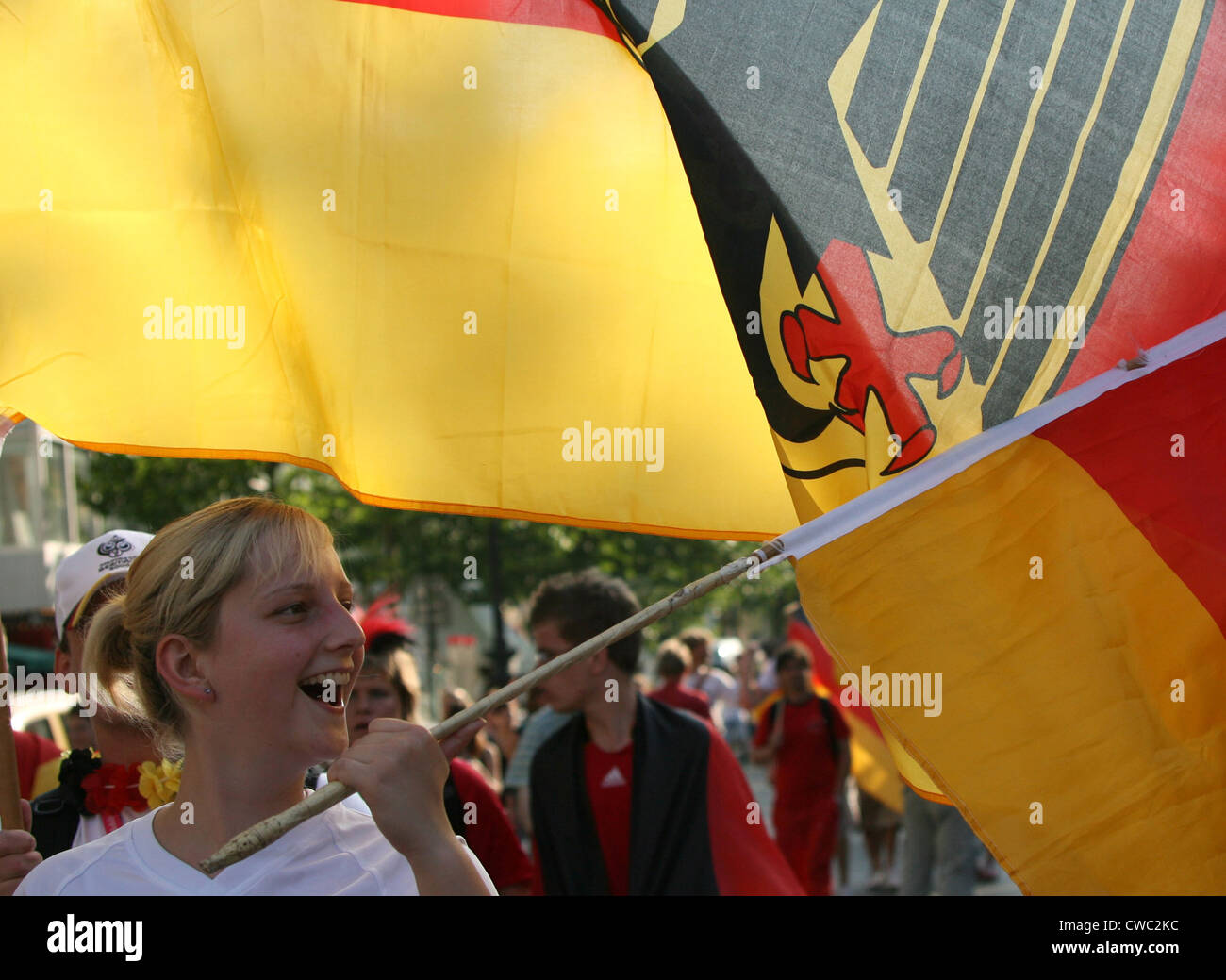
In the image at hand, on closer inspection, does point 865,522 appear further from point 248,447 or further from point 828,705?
point 828,705

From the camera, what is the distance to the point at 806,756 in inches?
384

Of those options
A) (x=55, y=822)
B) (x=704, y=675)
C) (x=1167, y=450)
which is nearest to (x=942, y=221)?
(x=1167, y=450)

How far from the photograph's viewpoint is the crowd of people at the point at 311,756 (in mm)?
2344

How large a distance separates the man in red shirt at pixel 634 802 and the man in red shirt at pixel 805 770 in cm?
473

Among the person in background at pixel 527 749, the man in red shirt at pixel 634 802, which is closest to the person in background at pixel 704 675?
the person in background at pixel 527 749

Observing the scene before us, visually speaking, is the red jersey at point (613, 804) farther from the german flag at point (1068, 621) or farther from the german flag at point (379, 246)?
the german flag at point (1068, 621)

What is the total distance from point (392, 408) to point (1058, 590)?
151cm

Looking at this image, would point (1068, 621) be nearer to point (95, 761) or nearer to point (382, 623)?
point (95, 761)

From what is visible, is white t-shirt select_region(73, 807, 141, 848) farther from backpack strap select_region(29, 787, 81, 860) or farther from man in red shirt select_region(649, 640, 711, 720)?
man in red shirt select_region(649, 640, 711, 720)

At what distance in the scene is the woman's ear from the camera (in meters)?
2.50

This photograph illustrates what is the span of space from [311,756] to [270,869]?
204mm

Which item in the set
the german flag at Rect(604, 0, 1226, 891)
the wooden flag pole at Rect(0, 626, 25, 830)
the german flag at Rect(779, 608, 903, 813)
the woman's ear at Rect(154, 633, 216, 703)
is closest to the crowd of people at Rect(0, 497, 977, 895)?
the woman's ear at Rect(154, 633, 216, 703)
